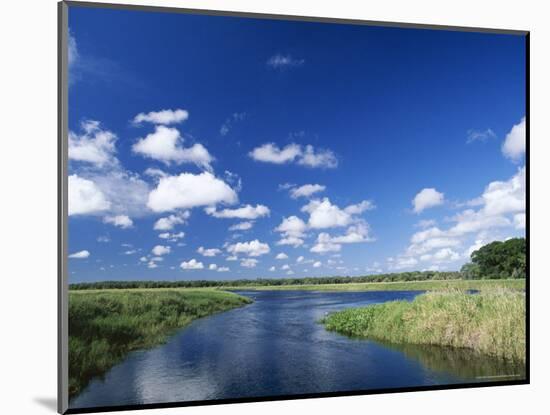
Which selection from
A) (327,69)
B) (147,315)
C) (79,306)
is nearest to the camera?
(79,306)

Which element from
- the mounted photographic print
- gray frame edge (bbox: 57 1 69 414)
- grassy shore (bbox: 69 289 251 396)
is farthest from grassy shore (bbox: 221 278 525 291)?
gray frame edge (bbox: 57 1 69 414)

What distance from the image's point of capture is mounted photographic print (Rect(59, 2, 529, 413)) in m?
5.84

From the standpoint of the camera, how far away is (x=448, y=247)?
6.87 metres

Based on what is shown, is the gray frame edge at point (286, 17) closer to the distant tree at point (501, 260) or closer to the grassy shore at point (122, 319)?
the distant tree at point (501, 260)

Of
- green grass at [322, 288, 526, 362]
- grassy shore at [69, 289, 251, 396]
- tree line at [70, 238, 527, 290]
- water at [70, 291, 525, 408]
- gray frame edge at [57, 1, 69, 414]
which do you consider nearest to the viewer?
gray frame edge at [57, 1, 69, 414]

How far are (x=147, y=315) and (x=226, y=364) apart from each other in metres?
0.95

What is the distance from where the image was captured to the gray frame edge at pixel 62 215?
5.58m

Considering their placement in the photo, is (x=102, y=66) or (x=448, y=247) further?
(x=448, y=247)

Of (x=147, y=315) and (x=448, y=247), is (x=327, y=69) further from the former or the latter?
(x=147, y=315)

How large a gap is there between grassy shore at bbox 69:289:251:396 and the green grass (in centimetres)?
155

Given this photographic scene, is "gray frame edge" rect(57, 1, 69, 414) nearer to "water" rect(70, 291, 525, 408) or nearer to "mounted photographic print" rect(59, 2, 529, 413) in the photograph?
"mounted photographic print" rect(59, 2, 529, 413)

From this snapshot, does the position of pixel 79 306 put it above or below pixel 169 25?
below

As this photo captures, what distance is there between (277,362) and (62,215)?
2631 mm

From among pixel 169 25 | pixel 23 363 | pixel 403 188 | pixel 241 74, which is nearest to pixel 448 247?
pixel 403 188
